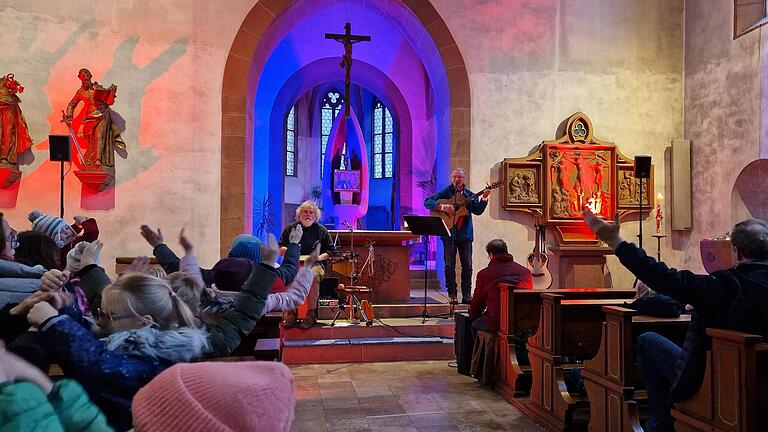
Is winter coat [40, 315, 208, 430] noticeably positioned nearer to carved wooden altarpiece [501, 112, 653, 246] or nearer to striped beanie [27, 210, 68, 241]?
striped beanie [27, 210, 68, 241]

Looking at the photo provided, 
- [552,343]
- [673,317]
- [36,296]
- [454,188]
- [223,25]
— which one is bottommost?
[552,343]

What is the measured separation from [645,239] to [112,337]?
8.93 m

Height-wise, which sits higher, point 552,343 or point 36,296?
point 36,296

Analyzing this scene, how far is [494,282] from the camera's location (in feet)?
17.1

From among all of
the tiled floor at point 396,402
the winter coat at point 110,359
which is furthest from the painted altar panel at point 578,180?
the winter coat at point 110,359

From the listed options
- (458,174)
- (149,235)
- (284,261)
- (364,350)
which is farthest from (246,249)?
(458,174)

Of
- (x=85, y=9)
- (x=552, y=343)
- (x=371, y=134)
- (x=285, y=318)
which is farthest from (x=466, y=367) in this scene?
(x=371, y=134)

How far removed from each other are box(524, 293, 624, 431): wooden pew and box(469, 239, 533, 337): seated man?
83 cm

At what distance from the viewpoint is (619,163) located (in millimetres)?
9039

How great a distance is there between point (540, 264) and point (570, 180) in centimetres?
204

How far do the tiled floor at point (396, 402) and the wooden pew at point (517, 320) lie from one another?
21 centimetres

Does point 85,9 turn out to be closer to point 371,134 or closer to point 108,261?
point 108,261

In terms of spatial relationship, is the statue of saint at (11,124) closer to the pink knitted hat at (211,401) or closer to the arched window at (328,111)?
the pink knitted hat at (211,401)

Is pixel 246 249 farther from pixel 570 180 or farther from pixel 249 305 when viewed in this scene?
pixel 570 180
